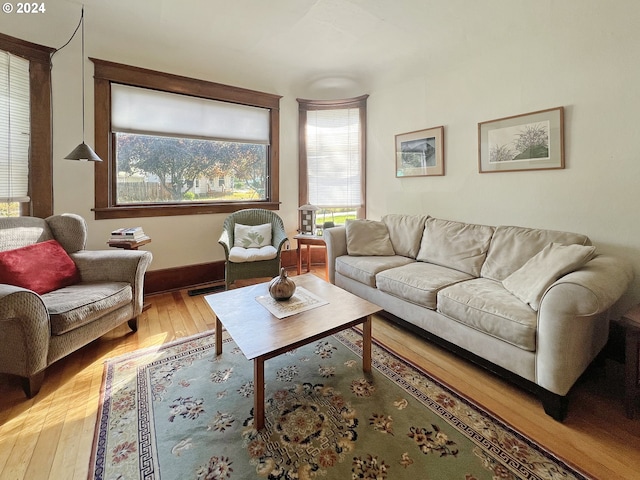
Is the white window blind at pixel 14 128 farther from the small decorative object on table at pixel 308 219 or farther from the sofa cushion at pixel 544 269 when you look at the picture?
the sofa cushion at pixel 544 269

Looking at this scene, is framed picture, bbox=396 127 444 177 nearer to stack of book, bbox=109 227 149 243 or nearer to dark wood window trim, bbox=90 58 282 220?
dark wood window trim, bbox=90 58 282 220

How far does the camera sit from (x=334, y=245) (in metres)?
3.18

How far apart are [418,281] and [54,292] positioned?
259 cm

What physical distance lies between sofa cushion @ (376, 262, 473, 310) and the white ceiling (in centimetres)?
205

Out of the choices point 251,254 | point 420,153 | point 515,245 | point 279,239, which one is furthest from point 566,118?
point 251,254

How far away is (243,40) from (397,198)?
96.1 inches

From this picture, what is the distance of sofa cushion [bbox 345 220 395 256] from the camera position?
3.16 metres

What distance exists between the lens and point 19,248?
2.15 m

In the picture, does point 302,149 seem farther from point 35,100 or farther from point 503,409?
point 503,409

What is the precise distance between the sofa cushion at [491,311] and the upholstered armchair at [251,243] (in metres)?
1.83

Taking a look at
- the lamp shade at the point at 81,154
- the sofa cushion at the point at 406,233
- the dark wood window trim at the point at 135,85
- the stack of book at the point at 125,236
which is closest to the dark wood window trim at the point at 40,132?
the dark wood window trim at the point at 135,85

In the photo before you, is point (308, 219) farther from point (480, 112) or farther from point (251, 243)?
point (480, 112)

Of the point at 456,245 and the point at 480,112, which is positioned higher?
the point at 480,112

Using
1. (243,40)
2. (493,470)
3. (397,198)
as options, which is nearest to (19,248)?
(243,40)
